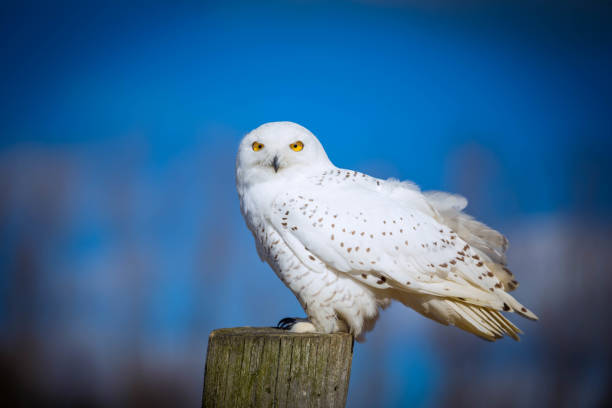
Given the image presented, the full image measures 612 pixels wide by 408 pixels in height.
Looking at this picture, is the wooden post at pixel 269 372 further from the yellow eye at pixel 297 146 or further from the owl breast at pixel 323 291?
the yellow eye at pixel 297 146

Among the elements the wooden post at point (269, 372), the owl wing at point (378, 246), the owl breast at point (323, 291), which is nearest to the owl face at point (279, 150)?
the owl wing at point (378, 246)

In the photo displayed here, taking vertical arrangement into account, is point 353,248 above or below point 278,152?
below

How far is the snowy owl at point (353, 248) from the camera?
1682 millimetres

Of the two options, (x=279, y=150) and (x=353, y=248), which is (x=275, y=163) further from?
(x=353, y=248)

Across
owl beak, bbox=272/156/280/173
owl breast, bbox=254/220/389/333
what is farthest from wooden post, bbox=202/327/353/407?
owl beak, bbox=272/156/280/173

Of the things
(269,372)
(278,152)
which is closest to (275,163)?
(278,152)

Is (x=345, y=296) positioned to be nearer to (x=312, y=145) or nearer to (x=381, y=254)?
(x=381, y=254)

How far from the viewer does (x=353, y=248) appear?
5.42 feet

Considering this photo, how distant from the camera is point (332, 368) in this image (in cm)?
154

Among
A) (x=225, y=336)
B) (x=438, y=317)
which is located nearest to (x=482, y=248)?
(x=438, y=317)

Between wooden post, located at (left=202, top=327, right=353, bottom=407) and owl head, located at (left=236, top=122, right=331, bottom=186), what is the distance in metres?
0.61

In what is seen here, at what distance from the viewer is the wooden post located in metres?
1.47

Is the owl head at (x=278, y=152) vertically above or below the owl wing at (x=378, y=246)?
above

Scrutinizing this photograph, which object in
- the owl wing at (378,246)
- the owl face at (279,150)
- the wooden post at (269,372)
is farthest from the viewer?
the owl face at (279,150)
